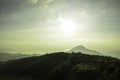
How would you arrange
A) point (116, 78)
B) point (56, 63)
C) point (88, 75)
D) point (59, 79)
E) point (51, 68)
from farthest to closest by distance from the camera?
point (56, 63) → point (51, 68) → point (59, 79) → point (88, 75) → point (116, 78)

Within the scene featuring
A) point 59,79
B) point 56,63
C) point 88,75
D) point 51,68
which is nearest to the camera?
point 88,75

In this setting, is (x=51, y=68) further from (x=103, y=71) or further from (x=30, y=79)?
(x=103, y=71)

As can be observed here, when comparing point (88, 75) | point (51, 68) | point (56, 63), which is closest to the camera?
point (88, 75)

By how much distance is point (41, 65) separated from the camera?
7106cm

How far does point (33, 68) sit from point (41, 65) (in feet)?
11.8

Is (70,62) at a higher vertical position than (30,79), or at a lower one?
higher

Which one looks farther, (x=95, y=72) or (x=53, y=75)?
(x=53, y=75)

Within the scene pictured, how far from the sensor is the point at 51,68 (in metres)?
65.2

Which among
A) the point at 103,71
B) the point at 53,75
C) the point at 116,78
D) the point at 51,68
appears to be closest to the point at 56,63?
the point at 51,68

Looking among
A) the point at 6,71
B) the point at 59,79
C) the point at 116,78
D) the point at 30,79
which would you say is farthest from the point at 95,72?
the point at 6,71

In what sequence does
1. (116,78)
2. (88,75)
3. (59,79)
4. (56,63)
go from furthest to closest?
(56,63)
(59,79)
(88,75)
(116,78)

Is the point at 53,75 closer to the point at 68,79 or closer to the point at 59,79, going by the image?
the point at 59,79

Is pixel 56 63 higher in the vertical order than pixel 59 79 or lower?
higher

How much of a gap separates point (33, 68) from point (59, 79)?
16931 mm
